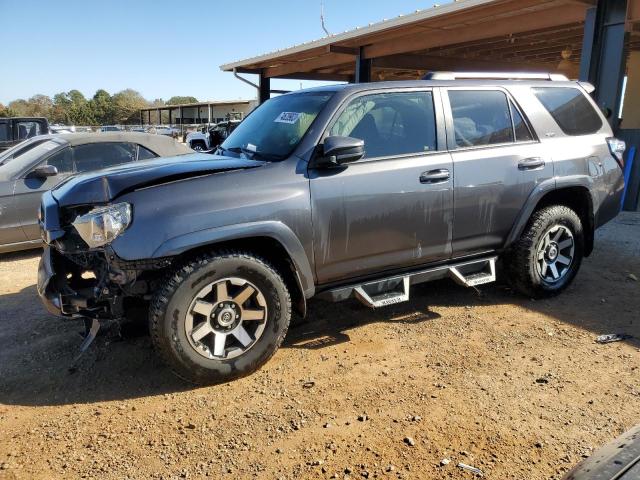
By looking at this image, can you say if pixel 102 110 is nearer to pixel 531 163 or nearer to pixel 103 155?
pixel 103 155

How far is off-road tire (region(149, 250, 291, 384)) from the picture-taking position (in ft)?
9.86

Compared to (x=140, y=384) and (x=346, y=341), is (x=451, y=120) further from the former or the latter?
(x=140, y=384)

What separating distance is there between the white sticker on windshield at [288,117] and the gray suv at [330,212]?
0.7 inches

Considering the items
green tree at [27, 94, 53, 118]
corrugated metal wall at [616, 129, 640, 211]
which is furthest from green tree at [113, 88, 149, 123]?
corrugated metal wall at [616, 129, 640, 211]

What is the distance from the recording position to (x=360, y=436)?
2.73m

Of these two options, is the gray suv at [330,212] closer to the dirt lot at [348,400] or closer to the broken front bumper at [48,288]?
the broken front bumper at [48,288]

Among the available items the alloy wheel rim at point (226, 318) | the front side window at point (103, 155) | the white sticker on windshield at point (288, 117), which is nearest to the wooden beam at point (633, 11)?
the white sticker on windshield at point (288, 117)

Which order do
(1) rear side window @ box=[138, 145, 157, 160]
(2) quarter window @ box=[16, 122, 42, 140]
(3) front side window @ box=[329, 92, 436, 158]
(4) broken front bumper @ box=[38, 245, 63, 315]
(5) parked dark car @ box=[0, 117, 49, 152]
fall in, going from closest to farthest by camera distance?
(4) broken front bumper @ box=[38, 245, 63, 315] < (3) front side window @ box=[329, 92, 436, 158] < (1) rear side window @ box=[138, 145, 157, 160] < (5) parked dark car @ box=[0, 117, 49, 152] < (2) quarter window @ box=[16, 122, 42, 140]

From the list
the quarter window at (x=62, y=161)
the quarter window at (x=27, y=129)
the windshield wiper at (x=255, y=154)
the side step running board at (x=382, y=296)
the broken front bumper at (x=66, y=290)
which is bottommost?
the side step running board at (x=382, y=296)

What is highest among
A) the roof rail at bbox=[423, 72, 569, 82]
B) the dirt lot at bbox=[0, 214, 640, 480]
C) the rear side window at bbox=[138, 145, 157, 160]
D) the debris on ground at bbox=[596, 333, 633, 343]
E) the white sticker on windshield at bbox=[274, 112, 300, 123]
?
the roof rail at bbox=[423, 72, 569, 82]

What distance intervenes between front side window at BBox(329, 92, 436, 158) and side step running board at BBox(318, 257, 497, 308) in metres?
0.95

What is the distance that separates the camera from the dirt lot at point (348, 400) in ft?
8.38

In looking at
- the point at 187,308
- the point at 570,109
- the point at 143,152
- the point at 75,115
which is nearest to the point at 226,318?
the point at 187,308

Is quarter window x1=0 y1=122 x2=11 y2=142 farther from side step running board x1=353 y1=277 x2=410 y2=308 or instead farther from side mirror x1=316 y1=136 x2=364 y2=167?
side step running board x1=353 y1=277 x2=410 y2=308
